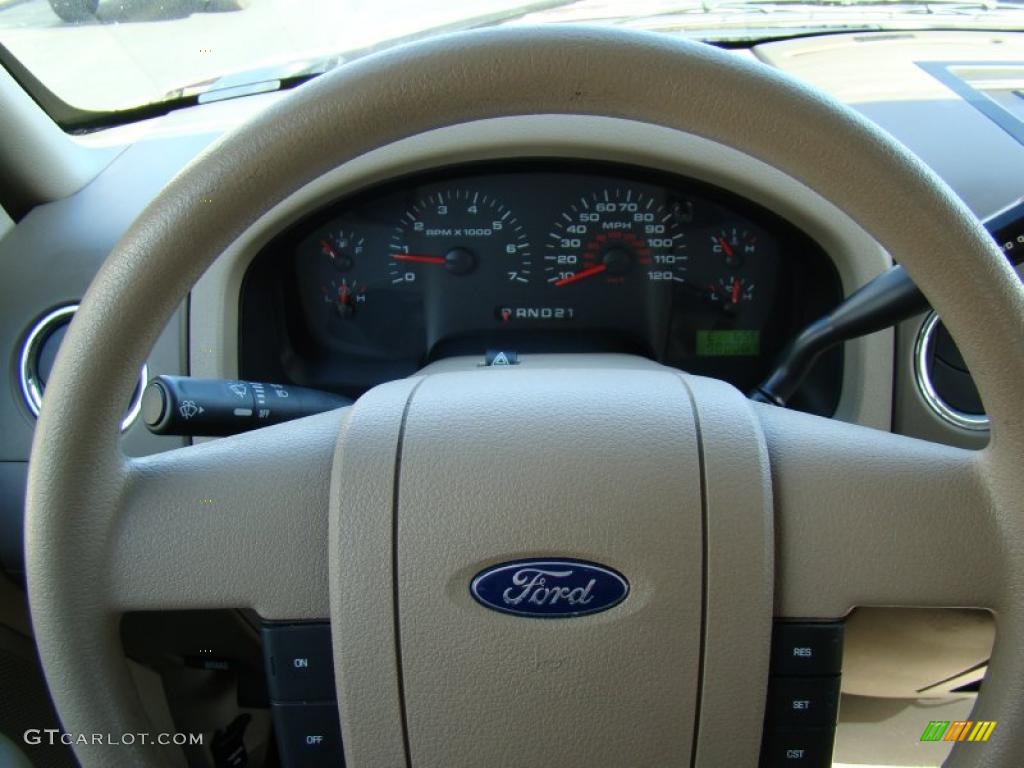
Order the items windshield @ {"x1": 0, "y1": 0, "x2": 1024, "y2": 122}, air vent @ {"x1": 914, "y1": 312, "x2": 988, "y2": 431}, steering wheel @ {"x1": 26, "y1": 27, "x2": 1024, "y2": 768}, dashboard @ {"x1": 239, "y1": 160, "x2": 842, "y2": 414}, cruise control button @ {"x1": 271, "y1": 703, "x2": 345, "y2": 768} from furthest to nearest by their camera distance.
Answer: windshield @ {"x1": 0, "y1": 0, "x2": 1024, "y2": 122}, dashboard @ {"x1": 239, "y1": 160, "x2": 842, "y2": 414}, air vent @ {"x1": 914, "y1": 312, "x2": 988, "y2": 431}, cruise control button @ {"x1": 271, "y1": 703, "x2": 345, "y2": 768}, steering wheel @ {"x1": 26, "y1": 27, "x2": 1024, "y2": 768}

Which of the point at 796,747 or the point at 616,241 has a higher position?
the point at 616,241

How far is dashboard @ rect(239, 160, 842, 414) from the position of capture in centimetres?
176

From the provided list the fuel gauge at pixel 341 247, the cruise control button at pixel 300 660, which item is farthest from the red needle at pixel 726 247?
the cruise control button at pixel 300 660

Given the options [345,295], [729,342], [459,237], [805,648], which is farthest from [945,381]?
[345,295]

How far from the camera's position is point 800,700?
1.01 metres

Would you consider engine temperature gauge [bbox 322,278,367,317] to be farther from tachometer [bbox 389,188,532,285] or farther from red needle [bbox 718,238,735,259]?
red needle [bbox 718,238,735,259]

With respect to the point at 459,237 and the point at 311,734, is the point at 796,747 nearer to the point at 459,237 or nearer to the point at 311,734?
the point at 311,734

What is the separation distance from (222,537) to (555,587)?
0.33 m

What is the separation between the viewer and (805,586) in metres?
0.98

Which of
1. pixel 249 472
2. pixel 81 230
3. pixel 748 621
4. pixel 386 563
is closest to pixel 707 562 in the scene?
pixel 748 621

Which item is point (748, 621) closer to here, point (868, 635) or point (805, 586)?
point (805, 586)

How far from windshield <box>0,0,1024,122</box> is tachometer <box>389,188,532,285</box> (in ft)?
1.36

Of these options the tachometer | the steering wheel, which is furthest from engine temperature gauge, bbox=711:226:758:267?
the steering wheel

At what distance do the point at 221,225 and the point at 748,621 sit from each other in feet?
2.00
